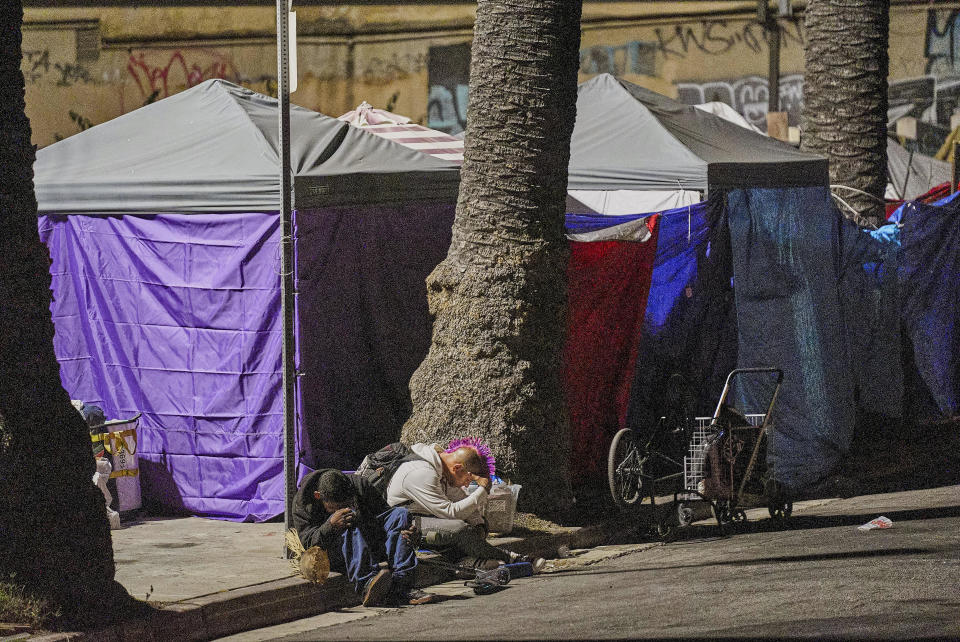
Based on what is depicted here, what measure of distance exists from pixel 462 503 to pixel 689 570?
1.51 meters

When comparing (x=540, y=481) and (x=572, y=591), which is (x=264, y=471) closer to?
(x=540, y=481)

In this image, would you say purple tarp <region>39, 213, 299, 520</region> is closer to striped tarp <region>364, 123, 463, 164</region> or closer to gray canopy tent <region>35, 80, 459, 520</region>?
gray canopy tent <region>35, 80, 459, 520</region>

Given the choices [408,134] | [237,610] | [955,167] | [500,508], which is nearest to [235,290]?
[500,508]

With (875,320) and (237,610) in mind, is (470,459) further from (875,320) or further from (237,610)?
(875,320)

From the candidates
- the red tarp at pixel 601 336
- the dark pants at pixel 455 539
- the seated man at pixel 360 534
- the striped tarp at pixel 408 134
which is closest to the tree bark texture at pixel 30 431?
the seated man at pixel 360 534

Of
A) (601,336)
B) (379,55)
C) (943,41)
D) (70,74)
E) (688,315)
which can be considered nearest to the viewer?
(601,336)

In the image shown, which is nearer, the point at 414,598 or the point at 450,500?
the point at 414,598

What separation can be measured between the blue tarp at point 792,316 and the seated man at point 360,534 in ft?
15.4

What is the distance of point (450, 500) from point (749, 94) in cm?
1590

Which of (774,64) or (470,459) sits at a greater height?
(774,64)

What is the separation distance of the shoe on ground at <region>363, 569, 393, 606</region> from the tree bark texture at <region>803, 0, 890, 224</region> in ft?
27.1

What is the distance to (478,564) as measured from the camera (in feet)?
→ 29.0

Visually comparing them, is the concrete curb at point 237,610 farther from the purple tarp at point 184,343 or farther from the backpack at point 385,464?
the purple tarp at point 184,343

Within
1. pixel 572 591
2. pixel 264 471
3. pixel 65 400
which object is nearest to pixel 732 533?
pixel 572 591
